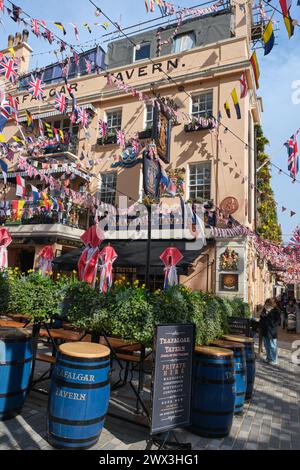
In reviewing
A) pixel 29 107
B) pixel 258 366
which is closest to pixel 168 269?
pixel 258 366

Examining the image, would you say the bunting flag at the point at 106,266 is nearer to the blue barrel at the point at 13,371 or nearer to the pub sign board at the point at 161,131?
the blue barrel at the point at 13,371

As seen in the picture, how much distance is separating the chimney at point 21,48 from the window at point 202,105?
37.5 feet

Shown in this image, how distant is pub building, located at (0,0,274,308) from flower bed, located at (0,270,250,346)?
5692 millimetres

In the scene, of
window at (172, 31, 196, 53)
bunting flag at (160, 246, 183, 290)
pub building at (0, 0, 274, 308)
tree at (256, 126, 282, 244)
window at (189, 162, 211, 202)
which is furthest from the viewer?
tree at (256, 126, 282, 244)

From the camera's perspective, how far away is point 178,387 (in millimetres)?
3631

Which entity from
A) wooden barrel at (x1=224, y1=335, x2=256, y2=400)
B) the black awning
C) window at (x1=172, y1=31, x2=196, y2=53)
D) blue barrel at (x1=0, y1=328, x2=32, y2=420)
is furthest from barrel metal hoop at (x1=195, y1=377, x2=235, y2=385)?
window at (x1=172, y1=31, x2=196, y2=53)

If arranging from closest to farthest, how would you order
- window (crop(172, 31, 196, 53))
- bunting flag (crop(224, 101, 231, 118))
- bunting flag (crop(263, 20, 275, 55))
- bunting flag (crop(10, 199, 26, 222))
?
bunting flag (crop(263, 20, 275, 55))
bunting flag (crop(224, 101, 231, 118))
bunting flag (crop(10, 199, 26, 222))
window (crop(172, 31, 196, 53))

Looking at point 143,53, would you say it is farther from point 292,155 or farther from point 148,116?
point 292,155

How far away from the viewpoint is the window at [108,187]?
599 inches

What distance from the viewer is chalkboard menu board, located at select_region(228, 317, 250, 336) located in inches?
322

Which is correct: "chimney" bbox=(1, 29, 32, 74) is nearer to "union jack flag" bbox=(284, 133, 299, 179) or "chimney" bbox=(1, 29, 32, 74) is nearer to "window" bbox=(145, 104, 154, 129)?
"window" bbox=(145, 104, 154, 129)

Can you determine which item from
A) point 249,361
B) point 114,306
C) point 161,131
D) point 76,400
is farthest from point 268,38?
point 76,400

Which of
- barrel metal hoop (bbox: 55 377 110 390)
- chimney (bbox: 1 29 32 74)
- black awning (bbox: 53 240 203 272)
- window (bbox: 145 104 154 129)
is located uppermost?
chimney (bbox: 1 29 32 74)

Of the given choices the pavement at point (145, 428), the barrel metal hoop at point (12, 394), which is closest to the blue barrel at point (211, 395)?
the pavement at point (145, 428)
